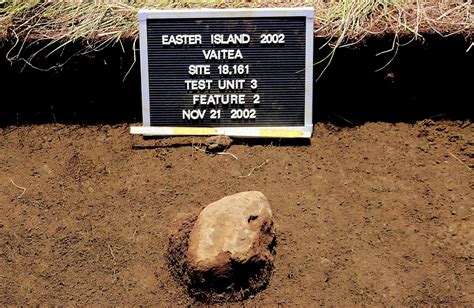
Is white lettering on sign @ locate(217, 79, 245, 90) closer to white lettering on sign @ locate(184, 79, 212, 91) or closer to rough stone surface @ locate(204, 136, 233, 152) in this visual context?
white lettering on sign @ locate(184, 79, 212, 91)

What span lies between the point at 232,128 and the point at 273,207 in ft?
1.81

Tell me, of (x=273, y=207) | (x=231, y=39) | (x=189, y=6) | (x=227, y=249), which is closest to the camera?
(x=227, y=249)

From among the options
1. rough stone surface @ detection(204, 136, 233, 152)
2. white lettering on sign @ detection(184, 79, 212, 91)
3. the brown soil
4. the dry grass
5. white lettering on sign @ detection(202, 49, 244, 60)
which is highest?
the dry grass

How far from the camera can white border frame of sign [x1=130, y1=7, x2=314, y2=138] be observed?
11.5ft

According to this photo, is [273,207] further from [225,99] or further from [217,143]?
[225,99]

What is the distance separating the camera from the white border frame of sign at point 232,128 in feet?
11.5

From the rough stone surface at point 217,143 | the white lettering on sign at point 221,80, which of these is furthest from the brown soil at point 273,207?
the white lettering on sign at point 221,80

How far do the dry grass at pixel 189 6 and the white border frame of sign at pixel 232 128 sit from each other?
13 cm

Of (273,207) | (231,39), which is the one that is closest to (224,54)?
(231,39)

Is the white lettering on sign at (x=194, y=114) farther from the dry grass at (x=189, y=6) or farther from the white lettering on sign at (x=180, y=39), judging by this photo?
the dry grass at (x=189, y=6)

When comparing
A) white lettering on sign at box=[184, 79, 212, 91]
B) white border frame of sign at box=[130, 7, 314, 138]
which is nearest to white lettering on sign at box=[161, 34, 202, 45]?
white border frame of sign at box=[130, 7, 314, 138]

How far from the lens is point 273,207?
11.2ft

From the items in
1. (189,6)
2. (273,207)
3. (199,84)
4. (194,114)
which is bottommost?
(273,207)

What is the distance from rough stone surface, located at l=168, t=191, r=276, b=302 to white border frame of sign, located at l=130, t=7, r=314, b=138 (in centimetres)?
53
